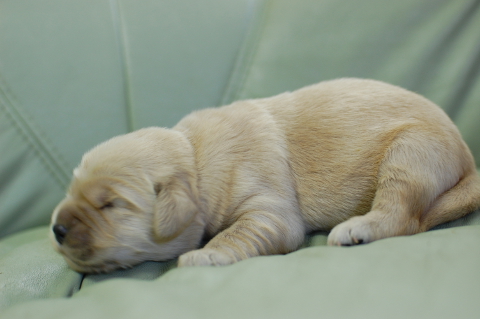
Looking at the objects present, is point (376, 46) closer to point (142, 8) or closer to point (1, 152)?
point (142, 8)

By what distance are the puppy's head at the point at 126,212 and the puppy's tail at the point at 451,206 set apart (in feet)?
2.93

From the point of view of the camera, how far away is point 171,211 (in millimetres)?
1543

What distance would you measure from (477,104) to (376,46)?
2.14 ft

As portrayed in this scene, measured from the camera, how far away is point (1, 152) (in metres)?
2.30

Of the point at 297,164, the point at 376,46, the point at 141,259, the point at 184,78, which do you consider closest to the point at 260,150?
the point at 297,164

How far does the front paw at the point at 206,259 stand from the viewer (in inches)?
56.2

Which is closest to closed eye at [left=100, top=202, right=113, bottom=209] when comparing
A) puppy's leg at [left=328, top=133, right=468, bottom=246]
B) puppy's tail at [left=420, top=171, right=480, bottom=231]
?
puppy's leg at [left=328, top=133, right=468, bottom=246]

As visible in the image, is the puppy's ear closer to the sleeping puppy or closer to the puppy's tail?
the sleeping puppy

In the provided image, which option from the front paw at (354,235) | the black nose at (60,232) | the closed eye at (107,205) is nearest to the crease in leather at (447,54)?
the front paw at (354,235)

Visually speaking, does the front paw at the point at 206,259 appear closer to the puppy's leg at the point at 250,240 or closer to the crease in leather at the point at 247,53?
the puppy's leg at the point at 250,240

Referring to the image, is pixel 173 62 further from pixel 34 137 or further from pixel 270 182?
pixel 270 182

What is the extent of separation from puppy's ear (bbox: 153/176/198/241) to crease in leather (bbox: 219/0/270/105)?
1197 millimetres

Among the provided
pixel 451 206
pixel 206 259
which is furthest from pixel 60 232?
pixel 451 206

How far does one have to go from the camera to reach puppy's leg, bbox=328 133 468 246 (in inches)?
60.2
